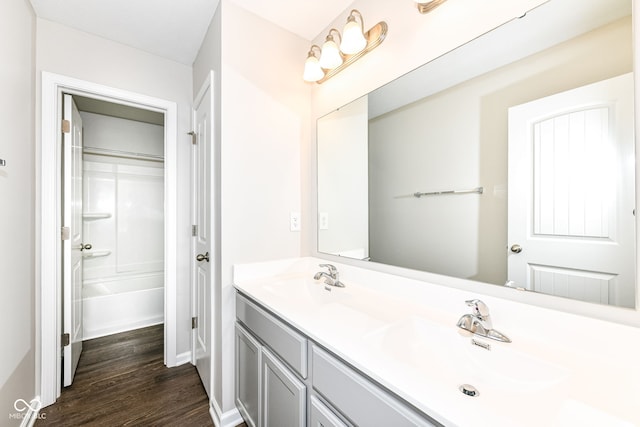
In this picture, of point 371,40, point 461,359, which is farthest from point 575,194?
point 371,40

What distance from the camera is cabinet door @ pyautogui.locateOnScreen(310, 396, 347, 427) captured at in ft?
2.61

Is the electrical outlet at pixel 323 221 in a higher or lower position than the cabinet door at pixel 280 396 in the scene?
higher

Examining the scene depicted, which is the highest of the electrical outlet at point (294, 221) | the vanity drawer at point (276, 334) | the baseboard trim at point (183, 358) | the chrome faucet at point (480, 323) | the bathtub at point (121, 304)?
the electrical outlet at point (294, 221)

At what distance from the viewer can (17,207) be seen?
4.50 ft

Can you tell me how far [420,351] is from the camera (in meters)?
0.91

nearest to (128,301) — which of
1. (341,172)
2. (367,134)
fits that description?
(341,172)

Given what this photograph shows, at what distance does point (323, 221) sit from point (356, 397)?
1.11 metres

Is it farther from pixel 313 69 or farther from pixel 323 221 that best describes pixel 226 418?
pixel 313 69

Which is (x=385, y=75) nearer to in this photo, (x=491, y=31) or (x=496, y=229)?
(x=491, y=31)

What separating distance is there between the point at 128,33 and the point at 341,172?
1.76 meters

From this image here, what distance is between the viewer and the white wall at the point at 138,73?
170 centimetres

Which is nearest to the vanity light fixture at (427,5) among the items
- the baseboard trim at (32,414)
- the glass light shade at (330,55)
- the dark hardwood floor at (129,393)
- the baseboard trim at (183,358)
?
the glass light shade at (330,55)

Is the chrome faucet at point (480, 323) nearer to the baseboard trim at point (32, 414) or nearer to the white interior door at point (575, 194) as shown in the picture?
the white interior door at point (575, 194)

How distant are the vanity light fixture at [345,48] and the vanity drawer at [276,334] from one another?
4.55 feet
